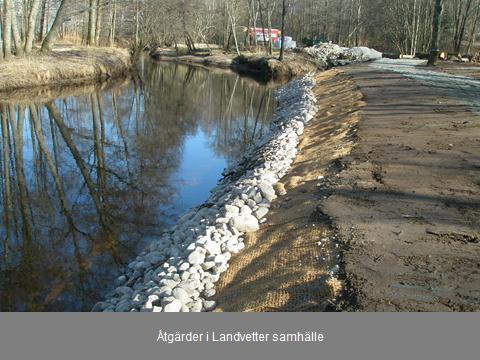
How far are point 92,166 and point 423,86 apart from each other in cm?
1106

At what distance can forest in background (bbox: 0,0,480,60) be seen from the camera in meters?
39.8

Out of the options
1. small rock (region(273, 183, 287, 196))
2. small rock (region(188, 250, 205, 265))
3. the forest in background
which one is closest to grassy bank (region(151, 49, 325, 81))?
the forest in background

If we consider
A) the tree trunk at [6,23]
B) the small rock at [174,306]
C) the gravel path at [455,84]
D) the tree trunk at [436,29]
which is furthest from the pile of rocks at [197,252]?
the tree trunk at [6,23]

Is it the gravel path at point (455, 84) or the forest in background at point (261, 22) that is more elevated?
the forest in background at point (261, 22)

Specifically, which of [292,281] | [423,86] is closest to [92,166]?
[292,281]

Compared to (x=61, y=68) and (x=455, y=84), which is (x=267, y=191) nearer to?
(x=455, y=84)

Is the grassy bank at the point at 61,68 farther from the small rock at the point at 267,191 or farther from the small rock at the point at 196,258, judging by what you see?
the small rock at the point at 196,258

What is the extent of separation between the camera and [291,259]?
18.0ft

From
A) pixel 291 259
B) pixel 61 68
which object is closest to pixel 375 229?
pixel 291 259

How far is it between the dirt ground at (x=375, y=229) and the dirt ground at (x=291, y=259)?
0.05ft

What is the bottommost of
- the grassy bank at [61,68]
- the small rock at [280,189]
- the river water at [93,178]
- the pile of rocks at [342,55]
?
the river water at [93,178]

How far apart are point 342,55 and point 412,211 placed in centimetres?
3460

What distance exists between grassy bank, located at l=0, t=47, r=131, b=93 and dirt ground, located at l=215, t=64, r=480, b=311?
16.1 m

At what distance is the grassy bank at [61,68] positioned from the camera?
841 inches
